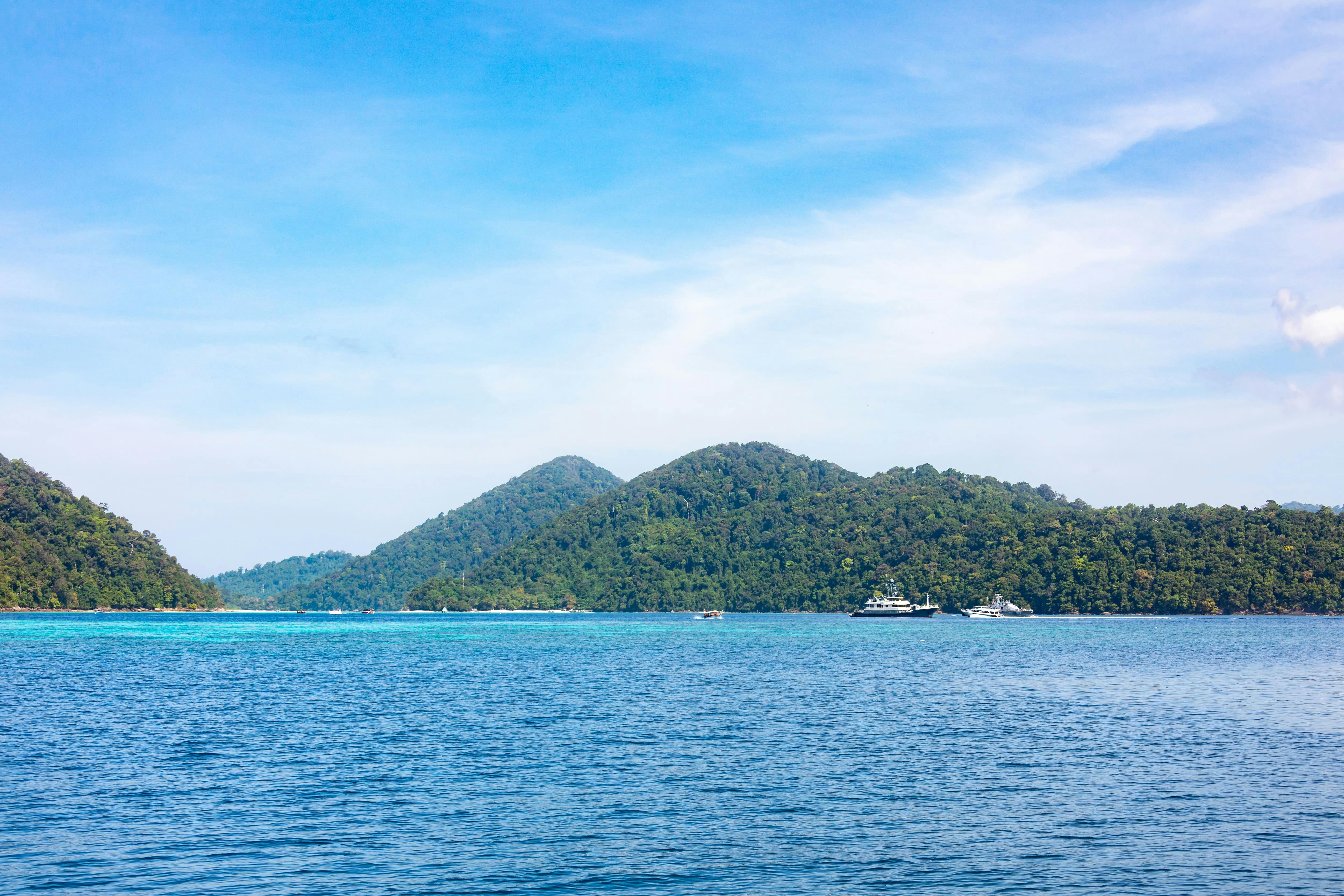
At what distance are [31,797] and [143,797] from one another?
410cm

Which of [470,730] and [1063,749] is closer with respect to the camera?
[1063,749]

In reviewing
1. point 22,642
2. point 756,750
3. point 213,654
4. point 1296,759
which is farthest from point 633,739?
point 22,642

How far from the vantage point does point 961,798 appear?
40812 millimetres

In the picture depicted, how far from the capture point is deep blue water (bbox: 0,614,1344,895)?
31.0m

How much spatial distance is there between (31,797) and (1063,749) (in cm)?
4515

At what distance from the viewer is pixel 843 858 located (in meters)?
32.4

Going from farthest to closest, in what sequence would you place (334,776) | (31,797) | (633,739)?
1. (633,739)
2. (334,776)
3. (31,797)

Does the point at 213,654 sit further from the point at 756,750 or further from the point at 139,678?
the point at 756,750

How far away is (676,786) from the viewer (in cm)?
4334

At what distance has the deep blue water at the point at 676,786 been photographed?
1222 inches

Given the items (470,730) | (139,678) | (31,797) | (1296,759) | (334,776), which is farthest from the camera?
(139,678)

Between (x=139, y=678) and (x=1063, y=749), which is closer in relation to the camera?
(x=1063, y=749)

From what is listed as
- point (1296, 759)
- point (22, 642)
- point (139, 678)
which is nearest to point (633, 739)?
point (1296, 759)

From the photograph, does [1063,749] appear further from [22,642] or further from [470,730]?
[22,642]
